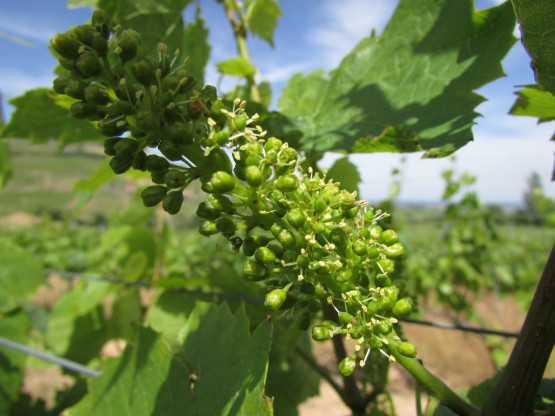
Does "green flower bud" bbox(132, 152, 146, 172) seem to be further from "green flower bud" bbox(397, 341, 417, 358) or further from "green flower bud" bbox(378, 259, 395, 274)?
"green flower bud" bbox(397, 341, 417, 358)

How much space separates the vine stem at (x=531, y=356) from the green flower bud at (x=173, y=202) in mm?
877

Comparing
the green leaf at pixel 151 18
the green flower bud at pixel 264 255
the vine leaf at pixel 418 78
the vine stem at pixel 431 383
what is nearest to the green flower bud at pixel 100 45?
the green flower bud at pixel 264 255

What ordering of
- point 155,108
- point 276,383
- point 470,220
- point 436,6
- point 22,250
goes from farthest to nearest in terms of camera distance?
1. point 470,220
2. point 22,250
3. point 276,383
4. point 436,6
5. point 155,108

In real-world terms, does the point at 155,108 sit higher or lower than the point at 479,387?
higher

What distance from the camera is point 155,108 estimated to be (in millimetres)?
931

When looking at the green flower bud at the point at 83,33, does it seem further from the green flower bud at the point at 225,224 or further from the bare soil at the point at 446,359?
the bare soil at the point at 446,359

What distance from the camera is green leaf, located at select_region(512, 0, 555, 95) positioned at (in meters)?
0.91

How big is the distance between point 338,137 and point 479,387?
3.17ft

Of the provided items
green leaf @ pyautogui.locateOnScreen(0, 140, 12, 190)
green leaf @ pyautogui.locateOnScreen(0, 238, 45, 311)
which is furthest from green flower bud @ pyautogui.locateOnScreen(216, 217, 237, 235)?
green leaf @ pyautogui.locateOnScreen(0, 140, 12, 190)

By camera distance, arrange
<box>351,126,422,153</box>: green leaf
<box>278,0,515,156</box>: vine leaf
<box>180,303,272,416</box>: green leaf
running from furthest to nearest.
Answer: <box>278,0,515,156</box>: vine leaf
<box>351,126,422,153</box>: green leaf
<box>180,303,272,416</box>: green leaf

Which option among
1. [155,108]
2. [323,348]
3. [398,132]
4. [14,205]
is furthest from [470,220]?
[14,205]

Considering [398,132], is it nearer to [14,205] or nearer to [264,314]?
[264,314]

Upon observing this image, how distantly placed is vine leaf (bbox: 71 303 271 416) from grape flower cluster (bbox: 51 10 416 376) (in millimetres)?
270

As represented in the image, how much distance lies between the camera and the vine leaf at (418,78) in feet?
4.51
